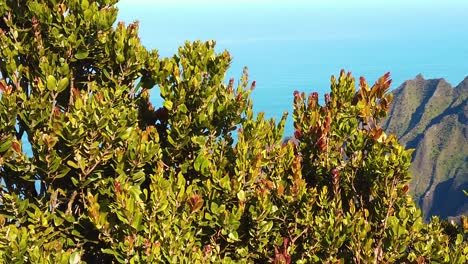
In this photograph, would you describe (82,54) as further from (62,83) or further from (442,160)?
(442,160)

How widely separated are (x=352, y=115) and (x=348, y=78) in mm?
756

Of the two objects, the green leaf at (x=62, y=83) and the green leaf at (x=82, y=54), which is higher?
the green leaf at (x=82, y=54)

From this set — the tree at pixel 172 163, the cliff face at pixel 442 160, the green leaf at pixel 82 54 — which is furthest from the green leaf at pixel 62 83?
the cliff face at pixel 442 160

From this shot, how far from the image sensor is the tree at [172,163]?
6087 millimetres

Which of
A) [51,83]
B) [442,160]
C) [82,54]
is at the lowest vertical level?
[51,83]

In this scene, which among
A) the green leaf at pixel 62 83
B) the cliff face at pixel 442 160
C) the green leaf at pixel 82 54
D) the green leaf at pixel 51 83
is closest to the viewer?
the green leaf at pixel 51 83

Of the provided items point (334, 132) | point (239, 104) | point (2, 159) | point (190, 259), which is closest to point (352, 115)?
point (334, 132)

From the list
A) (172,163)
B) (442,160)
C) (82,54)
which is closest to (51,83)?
(82,54)

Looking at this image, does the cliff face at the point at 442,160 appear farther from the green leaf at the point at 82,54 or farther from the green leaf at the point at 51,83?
the green leaf at the point at 51,83

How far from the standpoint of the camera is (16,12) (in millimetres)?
7660

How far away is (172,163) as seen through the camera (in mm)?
7793

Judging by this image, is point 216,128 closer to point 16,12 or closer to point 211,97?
point 211,97

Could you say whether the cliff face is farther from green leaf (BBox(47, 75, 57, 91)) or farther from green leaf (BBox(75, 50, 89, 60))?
green leaf (BBox(47, 75, 57, 91))

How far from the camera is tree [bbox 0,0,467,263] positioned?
6087 mm
